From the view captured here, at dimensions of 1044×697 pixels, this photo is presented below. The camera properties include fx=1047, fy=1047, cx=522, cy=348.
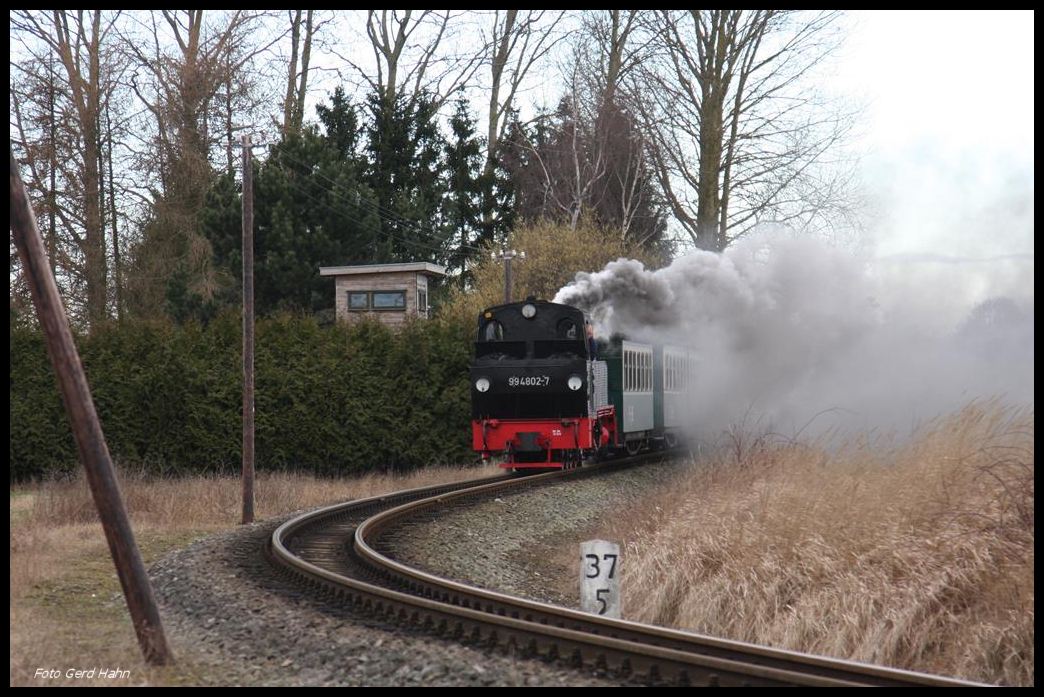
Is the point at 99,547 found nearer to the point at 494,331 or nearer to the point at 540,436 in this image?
the point at 540,436

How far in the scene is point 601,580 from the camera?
8.84 meters

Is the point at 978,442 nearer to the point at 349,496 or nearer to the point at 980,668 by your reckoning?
the point at 980,668

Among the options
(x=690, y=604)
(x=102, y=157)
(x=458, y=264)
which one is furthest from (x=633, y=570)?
(x=458, y=264)

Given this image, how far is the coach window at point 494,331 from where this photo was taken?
20.2 meters

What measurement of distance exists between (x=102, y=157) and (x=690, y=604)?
99.9 feet

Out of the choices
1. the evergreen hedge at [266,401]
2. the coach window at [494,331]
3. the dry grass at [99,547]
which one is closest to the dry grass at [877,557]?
the dry grass at [99,547]

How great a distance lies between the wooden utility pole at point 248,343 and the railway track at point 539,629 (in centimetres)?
240

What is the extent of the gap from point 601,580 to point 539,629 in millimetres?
1542

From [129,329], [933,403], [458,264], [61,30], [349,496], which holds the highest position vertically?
[61,30]

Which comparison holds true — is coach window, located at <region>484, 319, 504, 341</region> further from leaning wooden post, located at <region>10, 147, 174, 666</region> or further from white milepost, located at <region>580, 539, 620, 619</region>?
leaning wooden post, located at <region>10, 147, 174, 666</region>

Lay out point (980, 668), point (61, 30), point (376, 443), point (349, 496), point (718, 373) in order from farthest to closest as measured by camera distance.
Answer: point (61, 30)
point (718, 373)
point (376, 443)
point (349, 496)
point (980, 668)

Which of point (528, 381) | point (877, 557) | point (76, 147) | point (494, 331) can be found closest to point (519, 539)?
point (528, 381)

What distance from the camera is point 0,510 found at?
12242 mm

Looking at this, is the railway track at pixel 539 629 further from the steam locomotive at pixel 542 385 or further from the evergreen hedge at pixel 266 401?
the evergreen hedge at pixel 266 401
